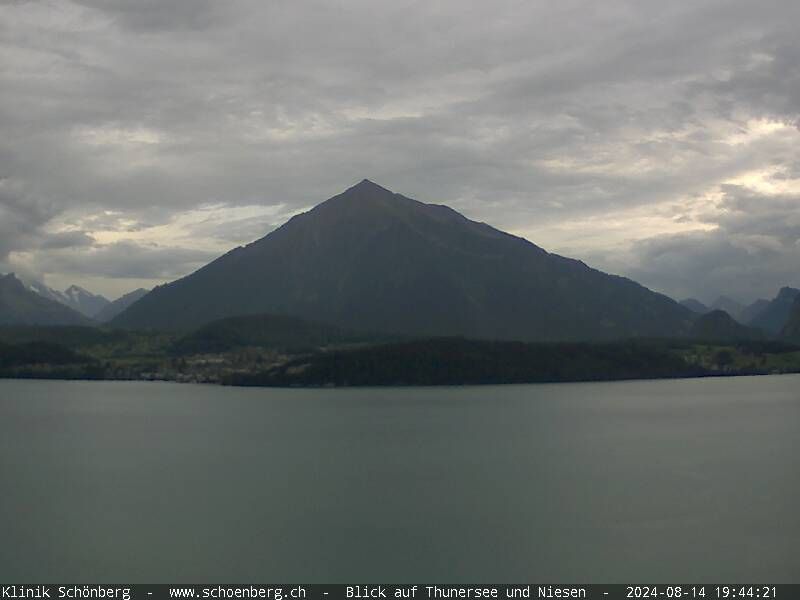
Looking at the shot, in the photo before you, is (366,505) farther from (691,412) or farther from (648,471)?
(691,412)

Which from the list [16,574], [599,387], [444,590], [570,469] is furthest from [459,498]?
[599,387]

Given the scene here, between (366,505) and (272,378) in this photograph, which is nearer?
(366,505)

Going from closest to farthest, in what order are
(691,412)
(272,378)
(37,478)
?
1. (37,478)
2. (691,412)
3. (272,378)

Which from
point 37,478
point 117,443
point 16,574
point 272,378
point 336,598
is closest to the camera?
point 336,598

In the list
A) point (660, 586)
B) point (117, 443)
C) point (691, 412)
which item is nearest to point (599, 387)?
point (691, 412)

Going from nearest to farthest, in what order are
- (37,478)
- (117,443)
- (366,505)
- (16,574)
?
(16,574)
(366,505)
(37,478)
(117,443)

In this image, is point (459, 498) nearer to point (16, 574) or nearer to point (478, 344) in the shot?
point (16, 574)
